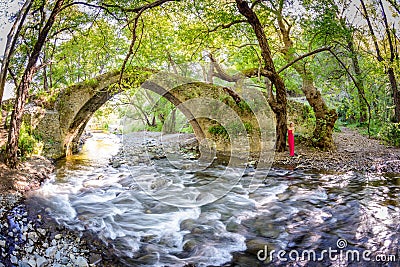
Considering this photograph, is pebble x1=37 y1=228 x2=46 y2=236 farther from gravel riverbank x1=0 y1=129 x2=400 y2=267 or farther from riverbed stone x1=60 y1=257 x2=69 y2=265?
riverbed stone x1=60 y1=257 x2=69 y2=265

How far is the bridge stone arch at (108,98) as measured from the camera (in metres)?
11.0

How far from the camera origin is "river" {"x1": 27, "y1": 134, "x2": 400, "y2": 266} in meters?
4.36

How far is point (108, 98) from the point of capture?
1251cm

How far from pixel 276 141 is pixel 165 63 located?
32.1 ft

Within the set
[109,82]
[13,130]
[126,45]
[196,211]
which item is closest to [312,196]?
[196,211]

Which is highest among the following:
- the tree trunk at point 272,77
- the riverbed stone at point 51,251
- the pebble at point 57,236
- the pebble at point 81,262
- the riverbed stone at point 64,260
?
the tree trunk at point 272,77

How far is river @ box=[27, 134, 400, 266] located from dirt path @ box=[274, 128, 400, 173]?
0.67 meters

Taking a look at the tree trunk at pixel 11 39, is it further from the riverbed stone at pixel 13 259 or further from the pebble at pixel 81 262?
the pebble at pixel 81 262

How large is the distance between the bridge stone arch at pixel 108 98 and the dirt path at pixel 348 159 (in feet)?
5.85

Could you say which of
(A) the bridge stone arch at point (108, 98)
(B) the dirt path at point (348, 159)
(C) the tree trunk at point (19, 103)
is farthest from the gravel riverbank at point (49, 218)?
(A) the bridge stone arch at point (108, 98)

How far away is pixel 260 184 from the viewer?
8.25 meters

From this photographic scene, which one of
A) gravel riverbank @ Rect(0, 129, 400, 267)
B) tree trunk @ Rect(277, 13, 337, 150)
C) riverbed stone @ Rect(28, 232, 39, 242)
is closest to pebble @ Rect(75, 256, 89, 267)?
gravel riverbank @ Rect(0, 129, 400, 267)

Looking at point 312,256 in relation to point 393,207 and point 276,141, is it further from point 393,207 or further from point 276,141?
point 276,141

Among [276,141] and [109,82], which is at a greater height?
[109,82]
